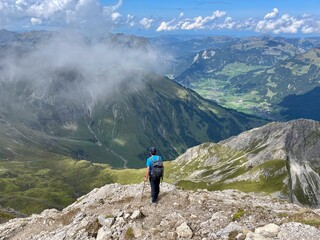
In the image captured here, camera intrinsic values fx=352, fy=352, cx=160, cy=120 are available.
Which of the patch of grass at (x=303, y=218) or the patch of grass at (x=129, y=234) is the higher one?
the patch of grass at (x=303, y=218)

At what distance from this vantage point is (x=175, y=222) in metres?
31.8

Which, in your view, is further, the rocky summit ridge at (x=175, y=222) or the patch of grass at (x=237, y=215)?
the patch of grass at (x=237, y=215)

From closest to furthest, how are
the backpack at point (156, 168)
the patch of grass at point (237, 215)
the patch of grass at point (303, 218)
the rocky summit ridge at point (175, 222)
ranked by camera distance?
the rocky summit ridge at point (175, 222), the patch of grass at point (303, 218), the patch of grass at point (237, 215), the backpack at point (156, 168)

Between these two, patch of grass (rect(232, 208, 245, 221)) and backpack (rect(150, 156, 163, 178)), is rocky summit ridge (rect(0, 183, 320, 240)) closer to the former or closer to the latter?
patch of grass (rect(232, 208, 245, 221))

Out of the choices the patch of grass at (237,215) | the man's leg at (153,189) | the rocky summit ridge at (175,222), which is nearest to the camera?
the rocky summit ridge at (175,222)

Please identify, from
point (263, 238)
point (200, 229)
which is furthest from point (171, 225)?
point (263, 238)

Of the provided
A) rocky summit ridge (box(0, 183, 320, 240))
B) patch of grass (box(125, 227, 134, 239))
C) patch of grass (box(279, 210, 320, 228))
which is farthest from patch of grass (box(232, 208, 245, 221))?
patch of grass (box(125, 227, 134, 239))

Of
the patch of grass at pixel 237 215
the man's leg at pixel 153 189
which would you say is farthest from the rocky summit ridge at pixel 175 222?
the man's leg at pixel 153 189

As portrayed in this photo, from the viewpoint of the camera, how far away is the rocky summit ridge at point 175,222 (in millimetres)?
27609

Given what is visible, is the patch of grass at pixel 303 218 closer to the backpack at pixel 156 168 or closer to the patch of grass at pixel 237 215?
the patch of grass at pixel 237 215

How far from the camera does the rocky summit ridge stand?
27.6m

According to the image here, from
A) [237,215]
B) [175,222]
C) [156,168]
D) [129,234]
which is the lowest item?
[129,234]

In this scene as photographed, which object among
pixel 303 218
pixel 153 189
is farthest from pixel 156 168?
pixel 303 218

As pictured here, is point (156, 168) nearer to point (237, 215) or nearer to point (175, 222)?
point (175, 222)
